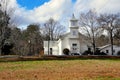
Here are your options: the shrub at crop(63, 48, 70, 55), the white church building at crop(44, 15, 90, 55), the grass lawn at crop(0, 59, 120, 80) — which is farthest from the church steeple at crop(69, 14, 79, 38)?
the grass lawn at crop(0, 59, 120, 80)

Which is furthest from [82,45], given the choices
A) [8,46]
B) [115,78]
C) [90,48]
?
[115,78]

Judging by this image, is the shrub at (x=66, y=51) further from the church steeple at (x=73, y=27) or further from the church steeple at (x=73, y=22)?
the church steeple at (x=73, y=22)

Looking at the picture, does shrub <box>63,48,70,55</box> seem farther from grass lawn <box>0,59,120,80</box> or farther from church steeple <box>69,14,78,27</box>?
grass lawn <box>0,59,120,80</box>

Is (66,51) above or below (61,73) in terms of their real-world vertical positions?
above

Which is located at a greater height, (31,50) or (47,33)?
(47,33)

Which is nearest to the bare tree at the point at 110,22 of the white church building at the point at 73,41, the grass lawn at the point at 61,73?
the white church building at the point at 73,41

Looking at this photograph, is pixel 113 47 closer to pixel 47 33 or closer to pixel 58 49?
pixel 58 49

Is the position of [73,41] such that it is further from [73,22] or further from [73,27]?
[73,22]

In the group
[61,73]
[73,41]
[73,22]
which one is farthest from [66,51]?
[61,73]

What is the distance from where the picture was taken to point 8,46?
72812 mm

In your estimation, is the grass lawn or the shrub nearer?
the grass lawn

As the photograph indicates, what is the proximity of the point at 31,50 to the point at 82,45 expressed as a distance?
1670 cm

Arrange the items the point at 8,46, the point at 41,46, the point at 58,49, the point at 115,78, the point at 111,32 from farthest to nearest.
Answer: the point at 41,46 < the point at 58,49 < the point at 111,32 < the point at 8,46 < the point at 115,78

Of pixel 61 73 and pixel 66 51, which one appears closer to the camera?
pixel 61 73
